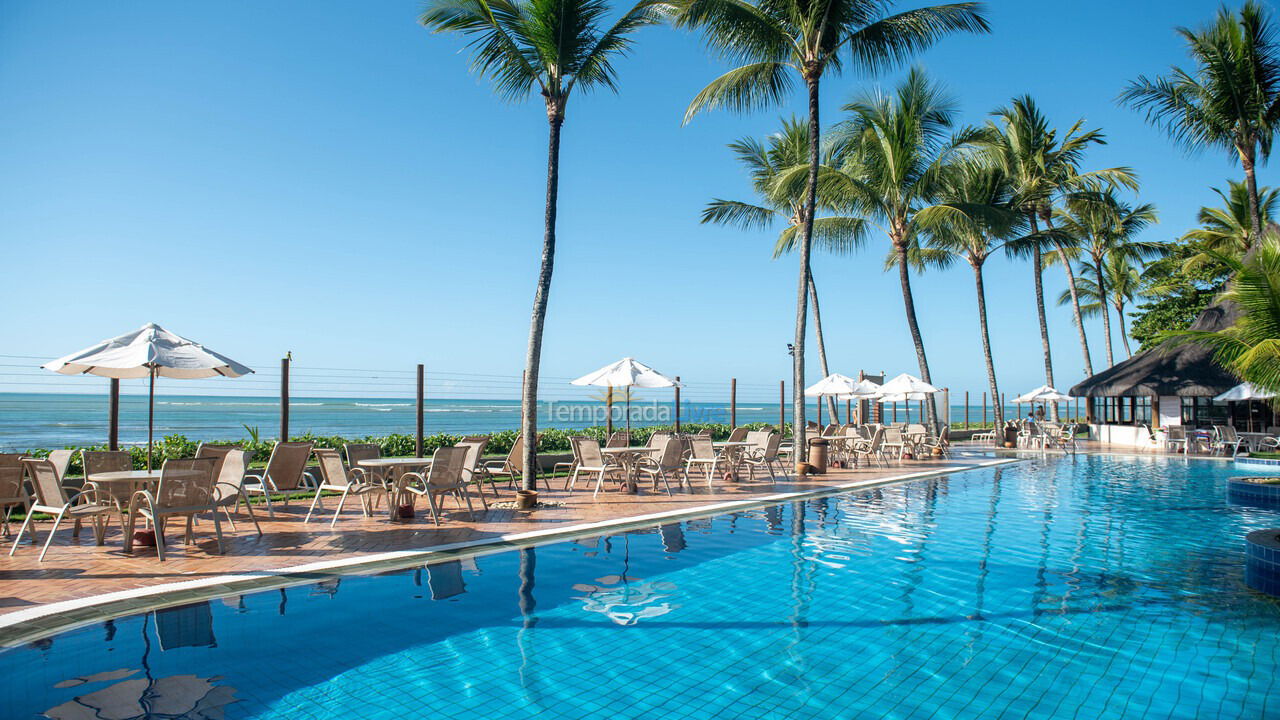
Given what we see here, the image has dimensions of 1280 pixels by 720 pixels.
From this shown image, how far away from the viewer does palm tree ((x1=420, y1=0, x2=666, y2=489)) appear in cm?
914

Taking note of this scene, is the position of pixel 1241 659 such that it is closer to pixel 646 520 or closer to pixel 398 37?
pixel 646 520

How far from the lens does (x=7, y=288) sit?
19.7 metres

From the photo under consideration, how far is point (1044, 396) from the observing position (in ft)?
80.5

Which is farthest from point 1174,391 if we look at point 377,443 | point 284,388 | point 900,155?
point 284,388

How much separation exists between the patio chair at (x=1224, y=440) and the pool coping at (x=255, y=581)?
17979 mm

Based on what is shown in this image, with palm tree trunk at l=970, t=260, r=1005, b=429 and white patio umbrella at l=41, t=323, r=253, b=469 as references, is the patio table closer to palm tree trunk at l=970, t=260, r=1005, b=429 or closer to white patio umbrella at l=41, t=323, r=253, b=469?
white patio umbrella at l=41, t=323, r=253, b=469

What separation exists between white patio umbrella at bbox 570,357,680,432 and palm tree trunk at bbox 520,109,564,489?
2703 mm

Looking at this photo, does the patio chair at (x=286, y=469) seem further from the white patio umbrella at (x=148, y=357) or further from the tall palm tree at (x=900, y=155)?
the tall palm tree at (x=900, y=155)

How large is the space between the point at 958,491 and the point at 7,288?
81.5 ft

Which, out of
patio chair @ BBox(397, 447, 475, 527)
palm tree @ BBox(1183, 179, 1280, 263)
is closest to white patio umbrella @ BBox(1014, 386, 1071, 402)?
palm tree @ BBox(1183, 179, 1280, 263)

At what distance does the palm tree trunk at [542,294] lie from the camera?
9.54m

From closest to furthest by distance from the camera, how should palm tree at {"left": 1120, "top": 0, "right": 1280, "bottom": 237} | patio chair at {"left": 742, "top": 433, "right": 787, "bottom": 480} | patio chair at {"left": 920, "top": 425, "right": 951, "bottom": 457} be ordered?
patio chair at {"left": 742, "top": 433, "right": 787, "bottom": 480} < palm tree at {"left": 1120, "top": 0, "right": 1280, "bottom": 237} < patio chair at {"left": 920, "top": 425, "right": 951, "bottom": 457}

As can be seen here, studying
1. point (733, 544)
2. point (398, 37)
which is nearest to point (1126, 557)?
point (733, 544)

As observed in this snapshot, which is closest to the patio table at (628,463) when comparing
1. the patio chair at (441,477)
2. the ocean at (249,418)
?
the patio chair at (441,477)
